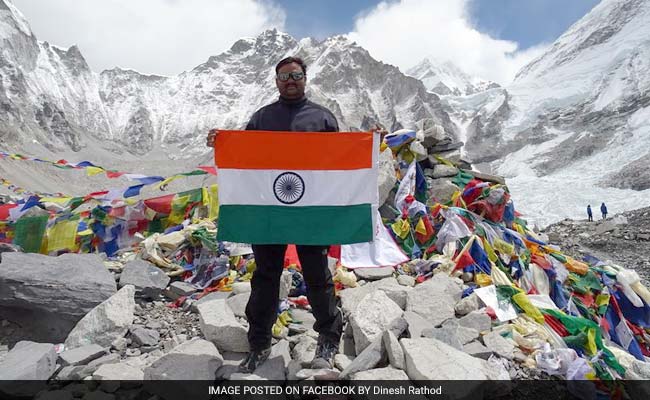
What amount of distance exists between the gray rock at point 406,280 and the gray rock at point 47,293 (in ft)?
11.1

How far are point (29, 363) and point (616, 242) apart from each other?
22.6 meters

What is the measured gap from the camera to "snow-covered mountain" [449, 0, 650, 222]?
53688 mm

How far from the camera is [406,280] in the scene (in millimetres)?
4945

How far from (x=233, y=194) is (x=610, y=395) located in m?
3.69

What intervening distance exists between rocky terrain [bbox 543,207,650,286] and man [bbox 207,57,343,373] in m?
12.4

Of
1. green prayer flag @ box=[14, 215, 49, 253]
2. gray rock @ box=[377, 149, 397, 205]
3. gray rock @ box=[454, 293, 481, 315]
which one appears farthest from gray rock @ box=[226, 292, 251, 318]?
green prayer flag @ box=[14, 215, 49, 253]

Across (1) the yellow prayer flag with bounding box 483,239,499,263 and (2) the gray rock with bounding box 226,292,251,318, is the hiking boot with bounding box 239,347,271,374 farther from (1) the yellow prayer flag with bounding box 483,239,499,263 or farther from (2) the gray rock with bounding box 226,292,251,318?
(1) the yellow prayer flag with bounding box 483,239,499,263

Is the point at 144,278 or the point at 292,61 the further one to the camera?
the point at 144,278

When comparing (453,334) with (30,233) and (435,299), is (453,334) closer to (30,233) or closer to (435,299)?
(435,299)

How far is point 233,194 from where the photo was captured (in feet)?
11.2

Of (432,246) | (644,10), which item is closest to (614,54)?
(644,10)

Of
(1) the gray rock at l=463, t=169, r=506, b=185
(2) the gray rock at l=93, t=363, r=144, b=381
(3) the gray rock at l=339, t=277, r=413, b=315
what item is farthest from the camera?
(1) the gray rock at l=463, t=169, r=506, b=185

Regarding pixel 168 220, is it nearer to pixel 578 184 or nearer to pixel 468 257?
pixel 468 257

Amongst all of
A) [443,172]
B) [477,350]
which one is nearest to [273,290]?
[477,350]
